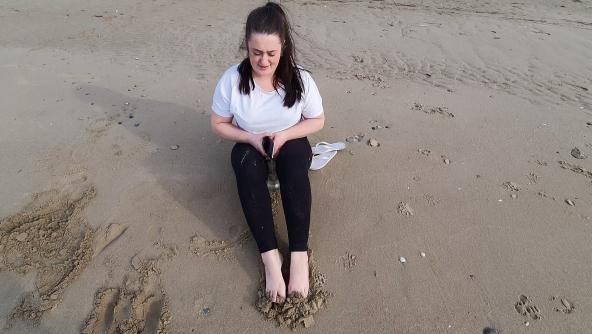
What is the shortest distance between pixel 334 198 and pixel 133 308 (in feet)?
4.60

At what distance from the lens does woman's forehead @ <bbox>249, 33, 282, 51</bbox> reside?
1.91 meters

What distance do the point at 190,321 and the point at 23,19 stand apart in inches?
270

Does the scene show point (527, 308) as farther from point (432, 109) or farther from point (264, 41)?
point (432, 109)

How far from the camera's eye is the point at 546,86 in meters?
4.19

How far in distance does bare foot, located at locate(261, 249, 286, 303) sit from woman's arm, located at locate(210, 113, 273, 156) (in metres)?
0.60

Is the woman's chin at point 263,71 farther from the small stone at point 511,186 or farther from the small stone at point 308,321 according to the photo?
the small stone at point 511,186

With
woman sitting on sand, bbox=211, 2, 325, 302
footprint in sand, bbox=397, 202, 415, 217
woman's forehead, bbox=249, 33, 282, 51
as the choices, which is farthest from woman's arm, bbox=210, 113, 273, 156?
footprint in sand, bbox=397, 202, 415, 217

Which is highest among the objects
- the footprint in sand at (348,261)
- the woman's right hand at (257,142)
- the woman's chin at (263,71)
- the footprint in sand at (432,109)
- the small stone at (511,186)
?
the woman's chin at (263,71)

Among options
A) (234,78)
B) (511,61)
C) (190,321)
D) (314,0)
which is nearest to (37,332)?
(190,321)

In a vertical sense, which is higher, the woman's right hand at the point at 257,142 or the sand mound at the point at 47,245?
the woman's right hand at the point at 257,142

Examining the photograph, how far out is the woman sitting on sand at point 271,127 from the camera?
1947mm

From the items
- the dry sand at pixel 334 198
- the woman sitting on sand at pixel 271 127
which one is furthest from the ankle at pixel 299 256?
the dry sand at pixel 334 198

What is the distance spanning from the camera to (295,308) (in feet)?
6.20

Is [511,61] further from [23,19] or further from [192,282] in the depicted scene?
[23,19]
